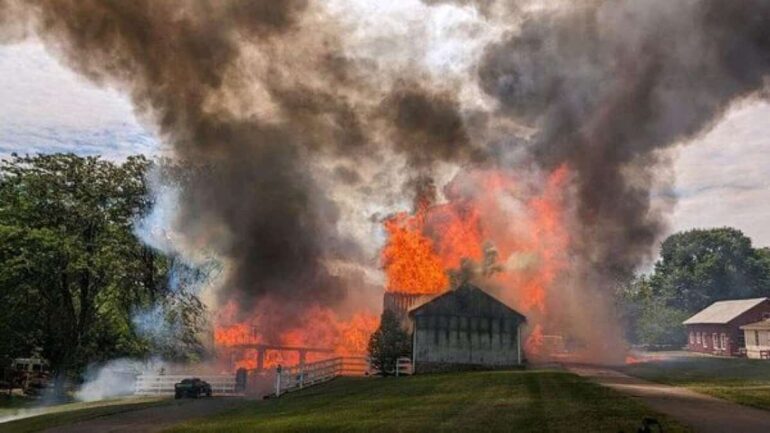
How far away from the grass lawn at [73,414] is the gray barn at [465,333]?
46.9 ft

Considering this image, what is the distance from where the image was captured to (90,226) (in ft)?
125

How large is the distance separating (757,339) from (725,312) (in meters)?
9.58

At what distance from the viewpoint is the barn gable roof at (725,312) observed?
64.4m

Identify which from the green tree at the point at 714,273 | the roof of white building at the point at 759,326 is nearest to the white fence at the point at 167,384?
the roof of white building at the point at 759,326

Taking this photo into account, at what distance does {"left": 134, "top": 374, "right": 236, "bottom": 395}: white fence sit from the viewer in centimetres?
3425

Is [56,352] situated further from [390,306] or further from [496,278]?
[496,278]

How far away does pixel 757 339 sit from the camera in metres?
58.7

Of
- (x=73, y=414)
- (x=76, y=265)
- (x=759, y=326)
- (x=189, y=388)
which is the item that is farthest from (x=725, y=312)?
(x=73, y=414)

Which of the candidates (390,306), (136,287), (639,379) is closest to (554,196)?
(390,306)

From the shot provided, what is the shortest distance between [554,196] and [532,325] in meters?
10.9

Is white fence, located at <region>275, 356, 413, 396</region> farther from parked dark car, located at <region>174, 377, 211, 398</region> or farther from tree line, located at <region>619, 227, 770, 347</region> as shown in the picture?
tree line, located at <region>619, 227, 770, 347</region>

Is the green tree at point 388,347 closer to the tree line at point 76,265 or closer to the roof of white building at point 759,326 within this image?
the tree line at point 76,265

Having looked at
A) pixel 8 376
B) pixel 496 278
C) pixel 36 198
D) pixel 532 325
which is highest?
pixel 36 198

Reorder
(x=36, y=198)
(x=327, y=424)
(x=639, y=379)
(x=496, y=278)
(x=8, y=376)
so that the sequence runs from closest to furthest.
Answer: (x=327, y=424)
(x=639, y=379)
(x=36, y=198)
(x=8, y=376)
(x=496, y=278)
